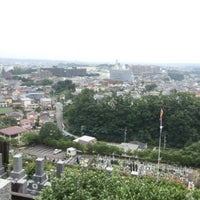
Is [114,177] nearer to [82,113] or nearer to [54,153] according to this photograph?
[54,153]

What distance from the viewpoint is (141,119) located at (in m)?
27.1

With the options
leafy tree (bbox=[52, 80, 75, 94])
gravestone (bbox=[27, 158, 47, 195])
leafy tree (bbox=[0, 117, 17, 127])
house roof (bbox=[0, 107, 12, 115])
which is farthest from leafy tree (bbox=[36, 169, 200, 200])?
leafy tree (bbox=[52, 80, 75, 94])

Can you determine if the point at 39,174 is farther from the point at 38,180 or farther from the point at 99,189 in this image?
the point at 99,189

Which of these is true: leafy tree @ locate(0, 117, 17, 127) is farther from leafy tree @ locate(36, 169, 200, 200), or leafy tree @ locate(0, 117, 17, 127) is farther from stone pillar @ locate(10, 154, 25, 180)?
leafy tree @ locate(36, 169, 200, 200)

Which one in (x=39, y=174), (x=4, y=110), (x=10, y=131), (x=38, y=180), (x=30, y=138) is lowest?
(x=30, y=138)

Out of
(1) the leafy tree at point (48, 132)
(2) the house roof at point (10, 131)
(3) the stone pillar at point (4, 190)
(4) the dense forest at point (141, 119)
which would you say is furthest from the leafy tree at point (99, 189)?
(4) the dense forest at point (141, 119)

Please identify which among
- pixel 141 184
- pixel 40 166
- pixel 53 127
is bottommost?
pixel 53 127

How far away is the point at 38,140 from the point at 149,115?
10.9 meters

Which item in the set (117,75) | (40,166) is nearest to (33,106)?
(40,166)

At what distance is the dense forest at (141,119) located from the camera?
84.6 ft

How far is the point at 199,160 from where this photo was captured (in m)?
19.3

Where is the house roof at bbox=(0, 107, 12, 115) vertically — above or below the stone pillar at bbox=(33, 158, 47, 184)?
below

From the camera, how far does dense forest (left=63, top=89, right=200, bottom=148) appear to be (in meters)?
25.8

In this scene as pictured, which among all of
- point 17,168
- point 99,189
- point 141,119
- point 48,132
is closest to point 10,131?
point 48,132
